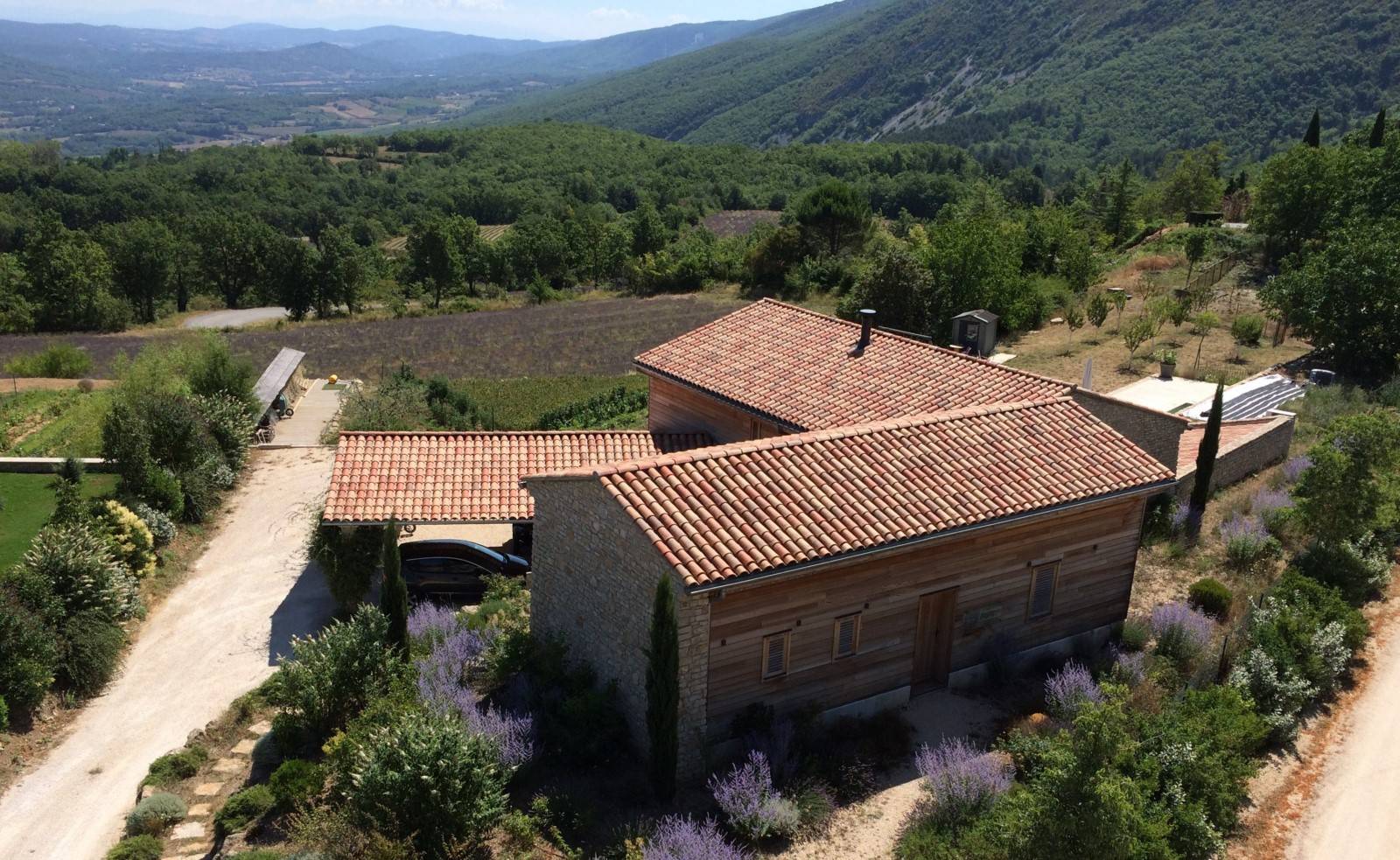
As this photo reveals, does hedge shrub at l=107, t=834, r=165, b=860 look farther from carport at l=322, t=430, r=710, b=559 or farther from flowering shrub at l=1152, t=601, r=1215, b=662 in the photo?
flowering shrub at l=1152, t=601, r=1215, b=662

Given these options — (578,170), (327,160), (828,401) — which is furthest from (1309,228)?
(327,160)

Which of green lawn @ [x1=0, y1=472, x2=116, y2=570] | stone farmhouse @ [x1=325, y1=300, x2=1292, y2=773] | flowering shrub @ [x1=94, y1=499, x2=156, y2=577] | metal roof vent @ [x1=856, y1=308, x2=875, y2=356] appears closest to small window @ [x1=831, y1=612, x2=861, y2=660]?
stone farmhouse @ [x1=325, y1=300, x2=1292, y2=773]

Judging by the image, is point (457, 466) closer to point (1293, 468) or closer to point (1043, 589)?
point (1043, 589)

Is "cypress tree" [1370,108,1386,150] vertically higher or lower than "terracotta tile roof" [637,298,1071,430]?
higher

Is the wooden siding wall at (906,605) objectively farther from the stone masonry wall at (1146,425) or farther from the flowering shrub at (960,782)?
the stone masonry wall at (1146,425)

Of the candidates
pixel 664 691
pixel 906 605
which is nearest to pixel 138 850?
pixel 664 691
